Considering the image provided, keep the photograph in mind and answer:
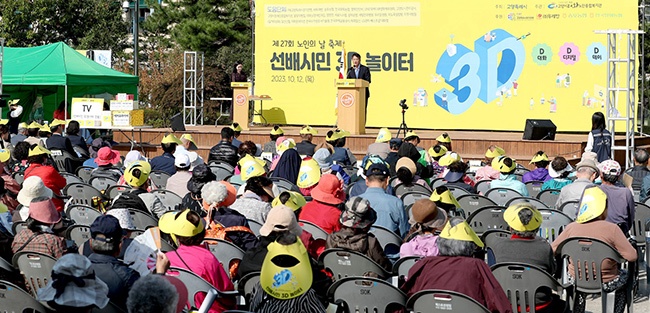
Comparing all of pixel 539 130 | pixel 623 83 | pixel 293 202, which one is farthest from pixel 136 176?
pixel 623 83

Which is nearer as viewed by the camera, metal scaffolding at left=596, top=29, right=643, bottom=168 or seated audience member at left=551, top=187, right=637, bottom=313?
seated audience member at left=551, top=187, right=637, bottom=313

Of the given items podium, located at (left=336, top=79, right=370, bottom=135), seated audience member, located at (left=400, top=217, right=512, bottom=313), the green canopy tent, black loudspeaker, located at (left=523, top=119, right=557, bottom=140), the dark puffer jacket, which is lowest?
seated audience member, located at (left=400, top=217, right=512, bottom=313)

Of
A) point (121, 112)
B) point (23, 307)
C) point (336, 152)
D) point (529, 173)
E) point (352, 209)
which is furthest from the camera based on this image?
point (121, 112)

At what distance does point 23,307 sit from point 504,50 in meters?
18.8

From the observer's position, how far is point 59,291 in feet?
13.1

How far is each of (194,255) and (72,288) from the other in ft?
5.81

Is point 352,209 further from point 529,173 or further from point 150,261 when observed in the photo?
point 529,173

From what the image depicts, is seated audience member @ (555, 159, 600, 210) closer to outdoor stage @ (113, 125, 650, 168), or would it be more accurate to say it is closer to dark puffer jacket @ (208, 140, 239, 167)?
dark puffer jacket @ (208, 140, 239, 167)

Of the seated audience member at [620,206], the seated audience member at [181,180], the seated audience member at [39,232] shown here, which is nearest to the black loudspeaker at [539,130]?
the seated audience member at [181,180]

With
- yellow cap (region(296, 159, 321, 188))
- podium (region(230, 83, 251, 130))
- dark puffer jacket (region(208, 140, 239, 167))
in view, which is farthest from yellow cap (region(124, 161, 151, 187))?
podium (region(230, 83, 251, 130))

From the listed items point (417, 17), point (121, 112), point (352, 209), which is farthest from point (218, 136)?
point (352, 209)

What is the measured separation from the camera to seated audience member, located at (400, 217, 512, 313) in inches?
215

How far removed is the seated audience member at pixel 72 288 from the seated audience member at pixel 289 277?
1044mm

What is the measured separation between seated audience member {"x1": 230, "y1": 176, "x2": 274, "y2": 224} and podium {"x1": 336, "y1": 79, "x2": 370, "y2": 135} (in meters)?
11.5
